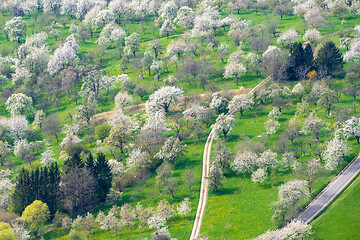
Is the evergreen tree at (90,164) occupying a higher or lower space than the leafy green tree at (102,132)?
lower

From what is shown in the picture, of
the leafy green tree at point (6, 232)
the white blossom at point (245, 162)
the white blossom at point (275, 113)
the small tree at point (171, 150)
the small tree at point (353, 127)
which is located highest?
the white blossom at point (275, 113)

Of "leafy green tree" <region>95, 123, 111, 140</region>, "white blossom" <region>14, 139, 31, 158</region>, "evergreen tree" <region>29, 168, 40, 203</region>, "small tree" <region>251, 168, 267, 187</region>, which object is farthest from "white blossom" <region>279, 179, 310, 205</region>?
"white blossom" <region>14, 139, 31, 158</region>

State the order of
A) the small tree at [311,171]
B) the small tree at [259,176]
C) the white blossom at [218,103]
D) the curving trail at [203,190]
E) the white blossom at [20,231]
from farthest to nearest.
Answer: the white blossom at [218,103]
the small tree at [259,176]
the small tree at [311,171]
the white blossom at [20,231]
the curving trail at [203,190]

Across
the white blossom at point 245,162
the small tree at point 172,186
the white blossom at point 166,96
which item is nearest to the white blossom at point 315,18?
the white blossom at point 166,96

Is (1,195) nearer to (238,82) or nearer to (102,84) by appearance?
(102,84)

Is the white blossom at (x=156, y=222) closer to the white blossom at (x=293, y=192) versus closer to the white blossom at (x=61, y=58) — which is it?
the white blossom at (x=293, y=192)

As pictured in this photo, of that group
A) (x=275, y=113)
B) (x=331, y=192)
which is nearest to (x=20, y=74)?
(x=275, y=113)

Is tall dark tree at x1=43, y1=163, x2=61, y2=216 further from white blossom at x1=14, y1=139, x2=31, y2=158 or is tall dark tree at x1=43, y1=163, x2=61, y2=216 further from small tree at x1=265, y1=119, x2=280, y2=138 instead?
small tree at x1=265, y1=119, x2=280, y2=138
